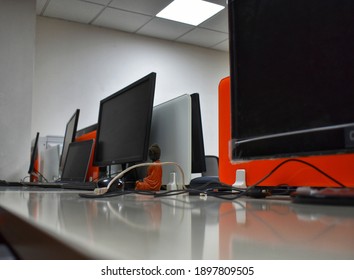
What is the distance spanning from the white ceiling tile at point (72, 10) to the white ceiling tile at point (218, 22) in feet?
4.03

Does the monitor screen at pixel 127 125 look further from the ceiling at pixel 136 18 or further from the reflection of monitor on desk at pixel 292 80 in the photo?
the ceiling at pixel 136 18

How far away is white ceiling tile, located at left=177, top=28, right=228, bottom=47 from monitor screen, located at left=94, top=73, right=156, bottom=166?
9.36 ft

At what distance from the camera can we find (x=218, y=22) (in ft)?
13.2

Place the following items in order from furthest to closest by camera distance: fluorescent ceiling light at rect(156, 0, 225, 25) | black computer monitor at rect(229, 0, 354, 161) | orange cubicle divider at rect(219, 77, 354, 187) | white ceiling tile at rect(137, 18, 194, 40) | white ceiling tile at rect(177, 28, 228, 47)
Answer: white ceiling tile at rect(177, 28, 228, 47) → white ceiling tile at rect(137, 18, 194, 40) → fluorescent ceiling light at rect(156, 0, 225, 25) → orange cubicle divider at rect(219, 77, 354, 187) → black computer monitor at rect(229, 0, 354, 161)

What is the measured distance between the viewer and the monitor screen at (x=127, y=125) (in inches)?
51.4

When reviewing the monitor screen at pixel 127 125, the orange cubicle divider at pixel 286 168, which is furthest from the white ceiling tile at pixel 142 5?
the orange cubicle divider at pixel 286 168

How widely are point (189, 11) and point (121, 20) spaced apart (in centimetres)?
78

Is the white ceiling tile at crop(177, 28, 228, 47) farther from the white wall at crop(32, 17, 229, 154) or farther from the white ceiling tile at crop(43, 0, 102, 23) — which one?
the white ceiling tile at crop(43, 0, 102, 23)

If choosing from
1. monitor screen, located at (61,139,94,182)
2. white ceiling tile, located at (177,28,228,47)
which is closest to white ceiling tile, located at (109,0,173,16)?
white ceiling tile, located at (177,28,228,47)

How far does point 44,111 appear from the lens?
149 inches

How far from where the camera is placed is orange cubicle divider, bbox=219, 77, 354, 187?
80cm

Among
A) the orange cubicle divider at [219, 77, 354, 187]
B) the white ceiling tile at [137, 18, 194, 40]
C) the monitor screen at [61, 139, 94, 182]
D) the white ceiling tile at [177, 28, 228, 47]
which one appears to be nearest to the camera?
the orange cubicle divider at [219, 77, 354, 187]

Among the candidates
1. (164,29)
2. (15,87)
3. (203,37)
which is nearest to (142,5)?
(164,29)

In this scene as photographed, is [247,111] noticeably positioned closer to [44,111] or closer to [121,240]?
[121,240]
